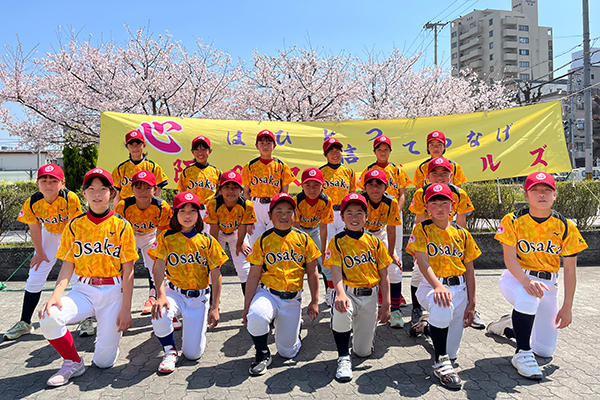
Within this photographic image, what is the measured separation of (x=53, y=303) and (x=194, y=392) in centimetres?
132

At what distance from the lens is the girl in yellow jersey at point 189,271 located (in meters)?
3.63

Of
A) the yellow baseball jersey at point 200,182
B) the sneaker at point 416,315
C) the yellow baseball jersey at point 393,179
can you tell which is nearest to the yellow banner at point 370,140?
the yellow baseball jersey at point 200,182

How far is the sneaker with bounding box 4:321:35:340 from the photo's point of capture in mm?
4152

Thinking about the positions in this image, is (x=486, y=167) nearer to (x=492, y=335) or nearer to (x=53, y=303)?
(x=492, y=335)

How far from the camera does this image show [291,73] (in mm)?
15844

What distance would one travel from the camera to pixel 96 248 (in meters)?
3.47

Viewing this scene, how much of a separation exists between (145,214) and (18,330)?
5.70ft

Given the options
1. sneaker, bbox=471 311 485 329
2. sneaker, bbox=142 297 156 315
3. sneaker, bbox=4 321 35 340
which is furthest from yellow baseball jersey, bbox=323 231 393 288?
sneaker, bbox=4 321 35 340

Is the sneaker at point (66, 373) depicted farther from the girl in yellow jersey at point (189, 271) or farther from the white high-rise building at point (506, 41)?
the white high-rise building at point (506, 41)

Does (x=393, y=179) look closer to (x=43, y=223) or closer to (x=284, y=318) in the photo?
(x=284, y=318)

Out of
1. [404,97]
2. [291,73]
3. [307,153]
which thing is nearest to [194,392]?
[307,153]

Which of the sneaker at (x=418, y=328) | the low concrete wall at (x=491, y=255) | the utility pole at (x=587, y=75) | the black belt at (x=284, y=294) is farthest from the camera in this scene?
the utility pole at (x=587, y=75)

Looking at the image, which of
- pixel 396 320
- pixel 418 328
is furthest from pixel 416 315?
pixel 418 328

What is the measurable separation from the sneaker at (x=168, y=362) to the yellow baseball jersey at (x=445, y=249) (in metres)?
2.31
